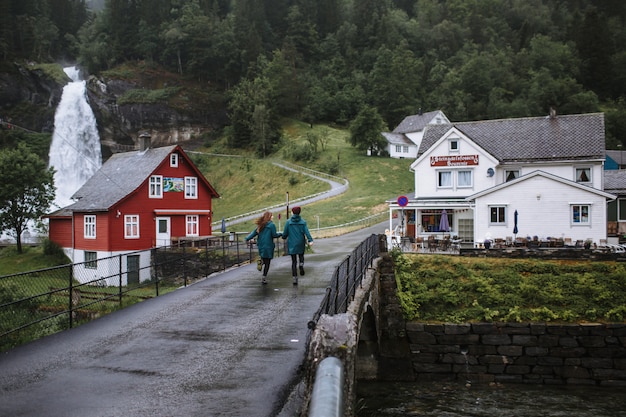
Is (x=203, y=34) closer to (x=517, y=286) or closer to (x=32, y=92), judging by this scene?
(x=32, y=92)

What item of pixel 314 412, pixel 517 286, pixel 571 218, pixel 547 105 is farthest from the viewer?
pixel 547 105

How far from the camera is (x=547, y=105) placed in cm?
8700

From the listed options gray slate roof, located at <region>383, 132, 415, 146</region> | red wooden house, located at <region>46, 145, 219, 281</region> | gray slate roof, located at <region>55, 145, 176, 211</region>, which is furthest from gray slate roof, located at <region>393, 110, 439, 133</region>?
gray slate roof, located at <region>55, 145, 176, 211</region>

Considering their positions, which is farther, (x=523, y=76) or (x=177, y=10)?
(x=177, y=10)

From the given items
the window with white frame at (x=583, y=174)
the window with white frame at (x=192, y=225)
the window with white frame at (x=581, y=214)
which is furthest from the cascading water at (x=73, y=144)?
the window with white frame at (x=581, y=214)

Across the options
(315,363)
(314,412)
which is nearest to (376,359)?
(315,363)

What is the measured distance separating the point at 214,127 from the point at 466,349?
82068 millimetres

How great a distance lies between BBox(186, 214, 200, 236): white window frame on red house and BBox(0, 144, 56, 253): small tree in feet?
48.0

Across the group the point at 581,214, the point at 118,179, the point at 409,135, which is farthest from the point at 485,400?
the point at 409,135

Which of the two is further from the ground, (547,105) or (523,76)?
(523,76)

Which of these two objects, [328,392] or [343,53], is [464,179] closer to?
[328,392]

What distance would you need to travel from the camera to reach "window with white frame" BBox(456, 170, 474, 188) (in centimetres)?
3578

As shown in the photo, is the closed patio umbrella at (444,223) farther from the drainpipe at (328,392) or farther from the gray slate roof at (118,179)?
the drainpipe at (328,392)

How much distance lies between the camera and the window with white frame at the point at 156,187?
38.2 metres
